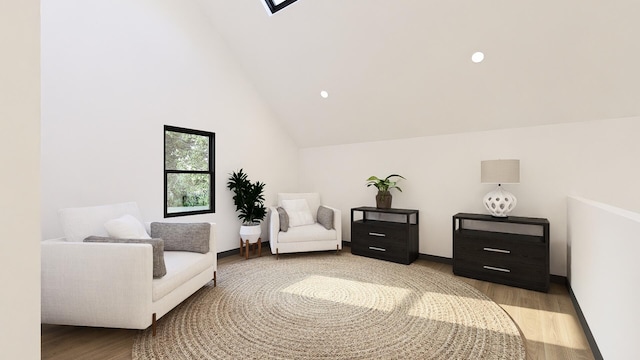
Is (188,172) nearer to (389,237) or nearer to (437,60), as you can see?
(389,237)

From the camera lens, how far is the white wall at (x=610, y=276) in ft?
4.62

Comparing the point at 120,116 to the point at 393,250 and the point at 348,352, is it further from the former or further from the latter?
the point at 393,250

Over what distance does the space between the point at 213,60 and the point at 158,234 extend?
101 inches

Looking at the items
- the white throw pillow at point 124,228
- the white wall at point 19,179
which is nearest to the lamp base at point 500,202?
the white throw pillow at point 124,228

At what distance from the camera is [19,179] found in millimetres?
712

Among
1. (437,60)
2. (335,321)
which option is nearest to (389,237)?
(335,321)

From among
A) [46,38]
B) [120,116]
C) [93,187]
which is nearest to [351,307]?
[93,187]

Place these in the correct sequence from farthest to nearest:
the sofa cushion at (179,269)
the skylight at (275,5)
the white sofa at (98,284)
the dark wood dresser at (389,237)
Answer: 1. the dark wood dresser at (389,237)
2. the skylight at (275,5)
3. the sofa cushion at (179,269)
4. the white sofa at (98,284)

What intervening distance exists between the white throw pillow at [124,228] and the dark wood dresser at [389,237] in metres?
2.87

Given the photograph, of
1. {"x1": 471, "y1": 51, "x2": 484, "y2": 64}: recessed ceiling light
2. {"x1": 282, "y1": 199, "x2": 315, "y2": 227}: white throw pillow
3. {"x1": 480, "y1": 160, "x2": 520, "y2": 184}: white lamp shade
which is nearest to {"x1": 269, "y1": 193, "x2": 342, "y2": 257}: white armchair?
{"x1": 282, "y1": 199, "x2": 315, "y2": 227}: white throw pillow

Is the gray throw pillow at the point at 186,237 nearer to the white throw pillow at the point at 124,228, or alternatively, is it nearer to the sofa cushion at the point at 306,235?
the white throw pillow at the point at 124,228

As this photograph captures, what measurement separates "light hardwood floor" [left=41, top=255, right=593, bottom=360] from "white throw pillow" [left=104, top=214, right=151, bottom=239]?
74cm

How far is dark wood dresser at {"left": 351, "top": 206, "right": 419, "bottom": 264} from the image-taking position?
13.3 feet

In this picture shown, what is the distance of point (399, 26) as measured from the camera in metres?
3.21
